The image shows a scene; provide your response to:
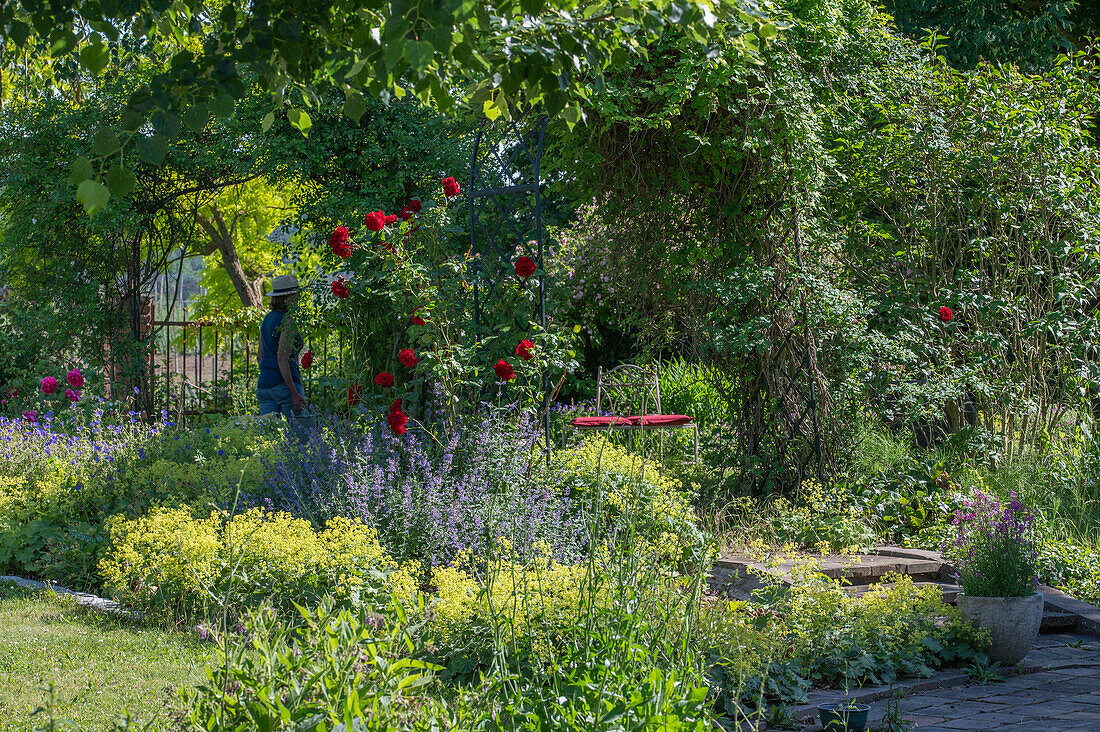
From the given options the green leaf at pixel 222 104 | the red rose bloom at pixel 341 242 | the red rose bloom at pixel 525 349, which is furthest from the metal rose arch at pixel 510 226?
the green leaf at pixel 222 104

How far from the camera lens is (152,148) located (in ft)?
5.93

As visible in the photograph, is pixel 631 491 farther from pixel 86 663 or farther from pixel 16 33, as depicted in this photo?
pixel 16 33

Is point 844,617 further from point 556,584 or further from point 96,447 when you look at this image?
point 96,447

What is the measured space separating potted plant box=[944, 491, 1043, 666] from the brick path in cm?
12

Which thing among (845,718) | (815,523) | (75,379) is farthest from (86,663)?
(75,379)

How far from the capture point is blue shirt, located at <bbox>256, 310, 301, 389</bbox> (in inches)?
231

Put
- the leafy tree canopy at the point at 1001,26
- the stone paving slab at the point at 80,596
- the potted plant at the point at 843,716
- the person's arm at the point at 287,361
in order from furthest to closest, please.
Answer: the leafy tree canopy at the point at 1001,26 < the person's arm at the point at 287,361 < the stone paving slab at the point at 80,596 < the potted plant at the point at 843,716

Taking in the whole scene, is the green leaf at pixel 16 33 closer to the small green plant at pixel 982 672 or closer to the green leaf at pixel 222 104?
the green leaf at pixel 222 104

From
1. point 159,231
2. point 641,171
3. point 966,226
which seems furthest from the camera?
point 159,231

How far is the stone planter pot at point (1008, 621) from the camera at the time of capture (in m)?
3.43

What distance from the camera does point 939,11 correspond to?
30.0 feet

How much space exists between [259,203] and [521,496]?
979cm

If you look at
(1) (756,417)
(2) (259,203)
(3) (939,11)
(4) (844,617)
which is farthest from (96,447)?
(3) (939,11)

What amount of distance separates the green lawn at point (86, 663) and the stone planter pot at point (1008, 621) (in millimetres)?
2851
